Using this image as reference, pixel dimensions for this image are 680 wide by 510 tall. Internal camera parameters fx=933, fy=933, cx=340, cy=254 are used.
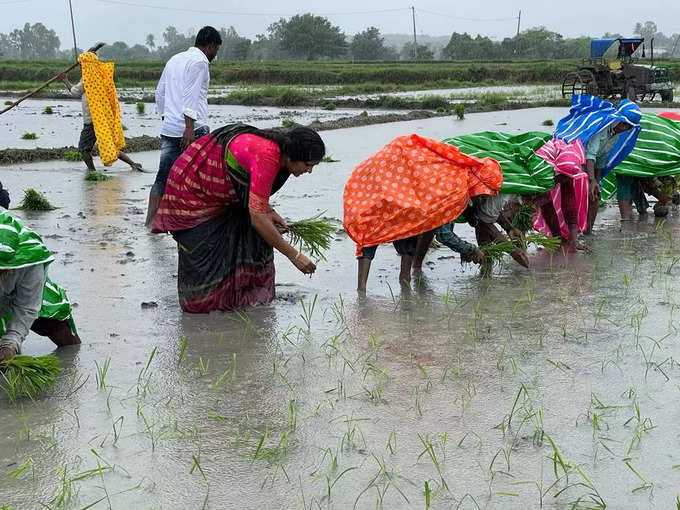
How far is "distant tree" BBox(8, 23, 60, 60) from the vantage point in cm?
14950

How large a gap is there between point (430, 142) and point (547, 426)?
2.64 metres

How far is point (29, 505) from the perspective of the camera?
10.3ft

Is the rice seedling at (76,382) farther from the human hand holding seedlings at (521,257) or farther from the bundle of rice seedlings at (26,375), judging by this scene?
the human hand holding seedlings at (521,257)

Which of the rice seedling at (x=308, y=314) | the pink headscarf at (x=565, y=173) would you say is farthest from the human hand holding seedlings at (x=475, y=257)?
the rice seedling at (x=308, y=314)

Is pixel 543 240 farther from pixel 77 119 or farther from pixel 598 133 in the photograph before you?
pixel 77 119

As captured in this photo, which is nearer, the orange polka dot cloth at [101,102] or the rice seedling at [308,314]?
the rice seedling at [308,314]

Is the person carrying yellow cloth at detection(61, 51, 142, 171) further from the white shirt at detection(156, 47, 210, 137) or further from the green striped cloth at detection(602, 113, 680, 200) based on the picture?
the green striped cloth at detection(602, 113, 680, 200)

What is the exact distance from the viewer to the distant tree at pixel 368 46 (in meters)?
91.7

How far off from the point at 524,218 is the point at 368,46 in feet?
286

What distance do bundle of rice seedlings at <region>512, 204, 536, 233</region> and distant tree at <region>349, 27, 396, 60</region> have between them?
3391 inches

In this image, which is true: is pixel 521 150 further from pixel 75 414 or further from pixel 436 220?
pixel 75 414

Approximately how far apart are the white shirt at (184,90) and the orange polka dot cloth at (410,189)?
1758mm

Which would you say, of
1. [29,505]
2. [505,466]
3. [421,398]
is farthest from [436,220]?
[29,505]

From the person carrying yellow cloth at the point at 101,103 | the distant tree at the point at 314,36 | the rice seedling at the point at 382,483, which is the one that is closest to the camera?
the rice seedling at the point at 382,483
